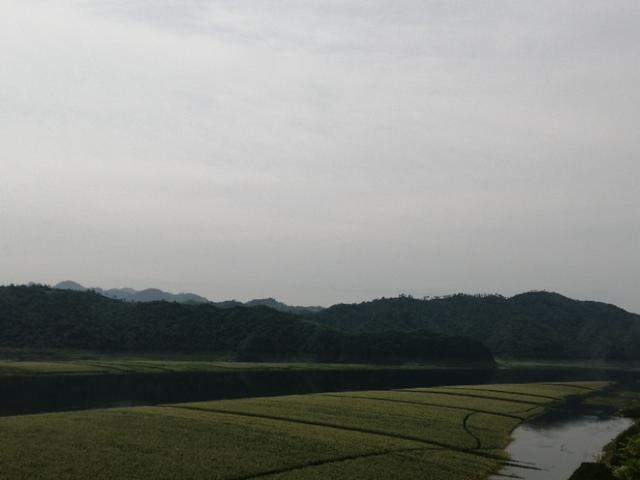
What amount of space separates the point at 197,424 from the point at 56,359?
8745cm

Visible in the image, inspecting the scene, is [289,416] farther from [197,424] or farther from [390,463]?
[390,463]

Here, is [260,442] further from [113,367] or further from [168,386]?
[113,367]

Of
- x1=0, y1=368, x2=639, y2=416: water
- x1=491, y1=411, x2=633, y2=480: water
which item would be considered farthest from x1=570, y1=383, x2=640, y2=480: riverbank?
x1=0, y1=368, x2=639, y2=416: water

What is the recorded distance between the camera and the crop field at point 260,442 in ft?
106

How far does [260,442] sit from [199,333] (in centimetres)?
13516

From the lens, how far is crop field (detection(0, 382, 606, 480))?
32.3 metres

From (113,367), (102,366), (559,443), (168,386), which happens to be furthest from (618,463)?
(102,366)

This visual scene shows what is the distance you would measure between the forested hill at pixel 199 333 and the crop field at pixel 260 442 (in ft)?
341

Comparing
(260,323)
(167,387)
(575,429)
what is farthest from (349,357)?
(575,429)

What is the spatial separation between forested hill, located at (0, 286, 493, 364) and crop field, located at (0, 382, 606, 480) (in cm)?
10398

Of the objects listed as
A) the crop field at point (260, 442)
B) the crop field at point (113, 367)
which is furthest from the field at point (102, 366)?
the crop field at point (260, 442)

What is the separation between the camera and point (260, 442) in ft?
130

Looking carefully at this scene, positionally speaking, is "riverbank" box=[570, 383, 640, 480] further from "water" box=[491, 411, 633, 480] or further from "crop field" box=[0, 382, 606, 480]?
"crop field" box=[0, 382, 606, 480]

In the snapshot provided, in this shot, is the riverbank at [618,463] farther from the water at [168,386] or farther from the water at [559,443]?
the water at [168,386]
